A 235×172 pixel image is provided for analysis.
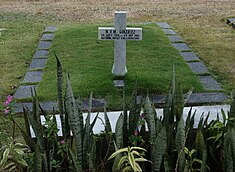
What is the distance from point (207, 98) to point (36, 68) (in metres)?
2.22

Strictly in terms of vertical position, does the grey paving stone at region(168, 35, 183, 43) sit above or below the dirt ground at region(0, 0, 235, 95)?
above

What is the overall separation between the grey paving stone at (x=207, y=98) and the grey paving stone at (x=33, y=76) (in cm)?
179

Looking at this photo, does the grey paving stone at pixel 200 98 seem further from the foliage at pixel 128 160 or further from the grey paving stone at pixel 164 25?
the grey paving stone at pixel 164 25

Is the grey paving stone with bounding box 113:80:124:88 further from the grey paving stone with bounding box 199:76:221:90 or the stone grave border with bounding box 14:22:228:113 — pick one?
the grey paving stone with bounding box 199:76:221:90

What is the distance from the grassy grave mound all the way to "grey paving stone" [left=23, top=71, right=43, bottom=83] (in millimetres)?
85

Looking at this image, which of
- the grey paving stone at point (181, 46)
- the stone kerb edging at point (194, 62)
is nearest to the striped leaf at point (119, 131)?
the stone kerb edging at point (194, 62)

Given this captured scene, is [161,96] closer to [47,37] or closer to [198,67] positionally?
[198,67]

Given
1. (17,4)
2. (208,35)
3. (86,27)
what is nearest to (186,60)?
(208,35)

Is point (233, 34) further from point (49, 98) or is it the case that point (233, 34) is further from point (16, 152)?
point (16, 152)

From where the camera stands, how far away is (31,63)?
5.22 m

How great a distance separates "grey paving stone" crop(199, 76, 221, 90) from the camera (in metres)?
4.29

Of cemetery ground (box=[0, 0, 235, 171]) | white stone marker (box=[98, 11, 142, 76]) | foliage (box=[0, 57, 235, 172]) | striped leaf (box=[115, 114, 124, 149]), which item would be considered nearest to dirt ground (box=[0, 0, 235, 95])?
cemetery ground (box=[0, 0, 235, 171])

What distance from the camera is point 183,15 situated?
348 inches

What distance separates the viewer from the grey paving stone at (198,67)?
4812 mm
